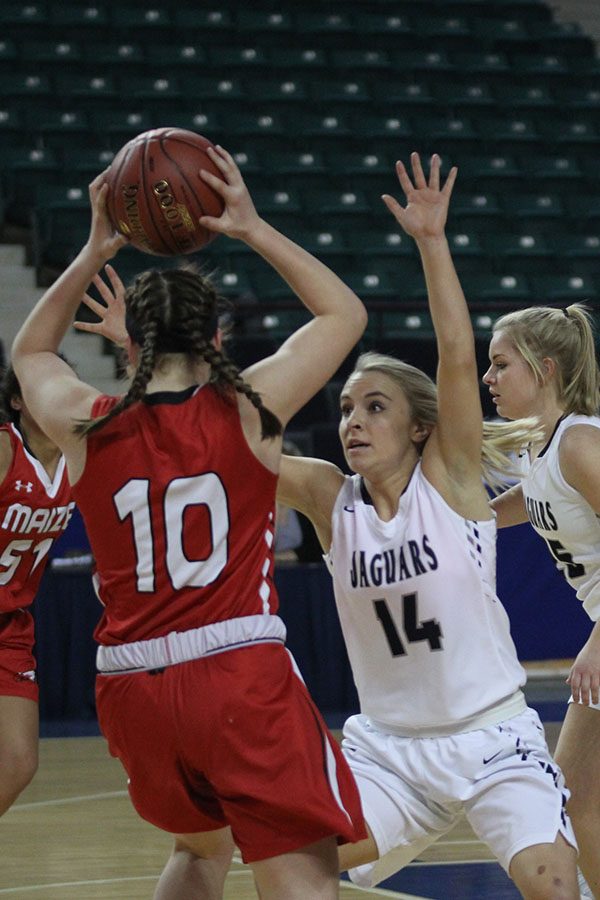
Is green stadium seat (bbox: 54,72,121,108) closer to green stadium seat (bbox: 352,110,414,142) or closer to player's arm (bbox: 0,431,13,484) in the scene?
green stadium seat (bbox: 352,110,414,142)

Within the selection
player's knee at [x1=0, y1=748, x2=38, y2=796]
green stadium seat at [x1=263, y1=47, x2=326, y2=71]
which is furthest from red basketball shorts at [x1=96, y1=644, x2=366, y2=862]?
green stadium seat at [x1=263, y1=47, x2=326, y2=71]

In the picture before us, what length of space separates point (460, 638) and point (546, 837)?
1.51ft

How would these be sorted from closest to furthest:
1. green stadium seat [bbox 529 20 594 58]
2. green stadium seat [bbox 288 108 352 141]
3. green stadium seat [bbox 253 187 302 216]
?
green stadium seat [bbox 253 187 302 216] < green stadium seat [bbox 288 108 352 141] < green stadium seat [bbox 529 20 594 58]

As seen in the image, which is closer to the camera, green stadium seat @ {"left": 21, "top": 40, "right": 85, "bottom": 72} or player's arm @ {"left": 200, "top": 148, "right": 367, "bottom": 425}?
player's arm @ {"left": 200, "top": 148, "right": 367, "bottom": 425}

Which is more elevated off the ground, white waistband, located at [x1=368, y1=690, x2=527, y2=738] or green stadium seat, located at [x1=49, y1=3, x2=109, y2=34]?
green stadium seat, located at [x1=49, y1=3, x2=109, y2=34]

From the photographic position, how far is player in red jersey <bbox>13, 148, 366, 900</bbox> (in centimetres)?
238

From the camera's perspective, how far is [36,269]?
11.6m

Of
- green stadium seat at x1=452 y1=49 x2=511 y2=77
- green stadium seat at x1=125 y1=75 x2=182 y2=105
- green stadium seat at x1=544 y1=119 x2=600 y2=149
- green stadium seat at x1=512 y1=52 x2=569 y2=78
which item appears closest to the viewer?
green stadium seat at x1=125 y1=75 x2=182 y2=105

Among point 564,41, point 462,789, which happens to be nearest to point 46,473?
point 462,789

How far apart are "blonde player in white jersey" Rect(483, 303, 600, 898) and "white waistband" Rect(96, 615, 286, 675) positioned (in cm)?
131

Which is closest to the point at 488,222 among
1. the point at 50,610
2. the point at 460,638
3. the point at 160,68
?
the point at 160,68

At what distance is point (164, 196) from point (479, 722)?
1278 millimetres

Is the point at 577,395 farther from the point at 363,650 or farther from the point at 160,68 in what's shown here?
the point at 160,68

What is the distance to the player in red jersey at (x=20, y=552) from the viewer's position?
4203mm
